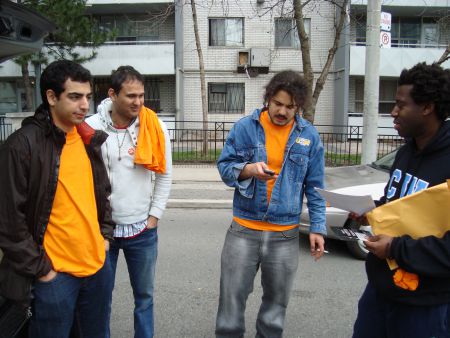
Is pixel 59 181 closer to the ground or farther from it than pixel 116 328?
farther from it

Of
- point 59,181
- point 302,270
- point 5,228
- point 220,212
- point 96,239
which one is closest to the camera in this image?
point 5,228

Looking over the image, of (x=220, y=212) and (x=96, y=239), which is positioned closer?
(x=96, y=239)

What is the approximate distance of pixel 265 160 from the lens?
2717 mm

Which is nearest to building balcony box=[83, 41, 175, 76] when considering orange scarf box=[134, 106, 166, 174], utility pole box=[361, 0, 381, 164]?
utility pole box=[361, 0, 381, 164]

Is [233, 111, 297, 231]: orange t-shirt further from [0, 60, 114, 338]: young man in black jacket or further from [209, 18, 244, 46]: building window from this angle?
[209, 18, 244, 46]: building window

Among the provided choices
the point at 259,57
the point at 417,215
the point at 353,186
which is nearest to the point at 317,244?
the point at 417,215

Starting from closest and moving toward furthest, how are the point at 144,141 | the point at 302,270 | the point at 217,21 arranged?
the point at 144,141 < the point at 302,270 < the point at 217,21

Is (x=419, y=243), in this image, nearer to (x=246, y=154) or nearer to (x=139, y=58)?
(x=246, y=154)

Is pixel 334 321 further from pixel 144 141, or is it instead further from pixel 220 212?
pixel 220 212

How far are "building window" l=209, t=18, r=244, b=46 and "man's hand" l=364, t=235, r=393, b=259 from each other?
19.3 metres

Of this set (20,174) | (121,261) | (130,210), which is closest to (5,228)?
(20,174)

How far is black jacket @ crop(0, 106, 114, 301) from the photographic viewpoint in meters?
1.90

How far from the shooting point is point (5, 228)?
189 cm

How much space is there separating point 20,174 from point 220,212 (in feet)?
→ 19.7
